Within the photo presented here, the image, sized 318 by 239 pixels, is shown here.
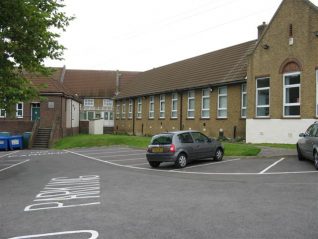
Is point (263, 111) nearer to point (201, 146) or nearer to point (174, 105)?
point (201, 146)

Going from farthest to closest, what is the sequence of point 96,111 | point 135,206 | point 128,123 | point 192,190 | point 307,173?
point 96,111
point 128,123
point 307,173
point 192,190
point 135,206

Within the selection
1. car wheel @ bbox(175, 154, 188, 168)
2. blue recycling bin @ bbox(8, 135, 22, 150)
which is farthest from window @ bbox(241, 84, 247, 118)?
blue recycling bin @ bbox(8, 135, 22, 150)

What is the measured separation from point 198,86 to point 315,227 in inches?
1040

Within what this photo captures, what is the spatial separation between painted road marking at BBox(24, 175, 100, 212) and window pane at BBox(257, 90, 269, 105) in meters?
13.7

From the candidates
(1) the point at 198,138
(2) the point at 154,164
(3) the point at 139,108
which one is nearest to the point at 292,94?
(1) the point at 198,138

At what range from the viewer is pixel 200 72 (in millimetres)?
35562

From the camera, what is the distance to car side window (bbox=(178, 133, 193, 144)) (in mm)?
17922

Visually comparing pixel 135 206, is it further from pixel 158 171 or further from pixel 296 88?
pixel 296 88

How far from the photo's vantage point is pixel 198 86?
3297cm

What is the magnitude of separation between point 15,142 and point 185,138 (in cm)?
2358

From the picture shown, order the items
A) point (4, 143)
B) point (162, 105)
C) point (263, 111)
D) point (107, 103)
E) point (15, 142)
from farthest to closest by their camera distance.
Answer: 1. point (107, 103)
2. point (162, 105)
3. point (15, 142)
4. point (4, 143)
5. point (263, 111)

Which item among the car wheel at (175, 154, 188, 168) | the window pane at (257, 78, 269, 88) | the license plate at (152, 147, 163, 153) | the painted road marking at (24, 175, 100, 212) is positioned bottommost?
the painted road marking at (24, 175, 100, 212)

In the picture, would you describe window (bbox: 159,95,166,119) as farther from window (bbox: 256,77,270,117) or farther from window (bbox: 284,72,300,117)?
window (bbox: 284,72,300,117)

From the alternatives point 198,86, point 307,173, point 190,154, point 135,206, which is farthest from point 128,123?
point 135,206
